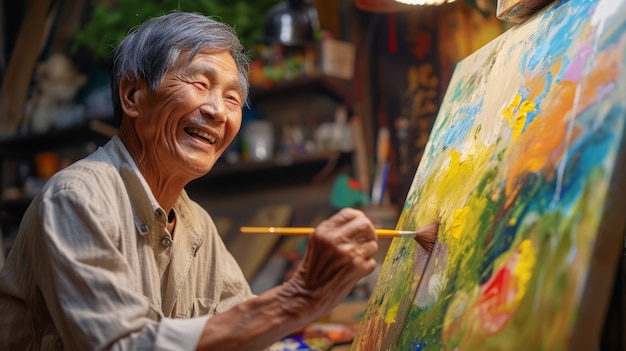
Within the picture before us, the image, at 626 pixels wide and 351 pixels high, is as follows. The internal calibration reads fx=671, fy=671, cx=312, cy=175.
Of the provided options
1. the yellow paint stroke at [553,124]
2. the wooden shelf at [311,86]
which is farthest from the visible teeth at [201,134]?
the wooden shelf at [311,86]

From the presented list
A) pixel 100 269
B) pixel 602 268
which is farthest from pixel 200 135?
pixel 602 268

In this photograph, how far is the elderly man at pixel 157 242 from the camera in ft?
3.65

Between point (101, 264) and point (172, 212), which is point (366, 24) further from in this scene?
point (101, 264)

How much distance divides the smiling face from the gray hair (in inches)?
0.8

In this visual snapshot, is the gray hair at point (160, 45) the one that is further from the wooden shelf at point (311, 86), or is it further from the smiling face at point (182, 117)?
the wooden shelf at point (311, 86)

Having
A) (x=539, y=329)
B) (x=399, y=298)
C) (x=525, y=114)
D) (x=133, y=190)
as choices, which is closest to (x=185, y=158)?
(x=133, y=190)

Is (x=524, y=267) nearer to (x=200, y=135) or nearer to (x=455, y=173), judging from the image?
(x=455, y=173)

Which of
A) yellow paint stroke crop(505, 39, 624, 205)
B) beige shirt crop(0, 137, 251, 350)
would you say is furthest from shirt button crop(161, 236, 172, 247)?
yellow paint stroke crop(505, 39, 624, 205)

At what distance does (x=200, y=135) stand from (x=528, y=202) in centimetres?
76

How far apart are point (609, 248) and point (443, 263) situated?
1.39 ft

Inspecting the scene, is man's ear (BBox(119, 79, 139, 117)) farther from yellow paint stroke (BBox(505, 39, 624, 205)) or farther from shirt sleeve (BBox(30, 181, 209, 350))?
yellow paint stroke (BBox(505, 39, 624, 205))

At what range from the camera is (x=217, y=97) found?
1.50 meters

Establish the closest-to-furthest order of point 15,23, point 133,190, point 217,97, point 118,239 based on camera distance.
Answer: point 118,239 < point 133,190 < point 217,97 < point 15,23

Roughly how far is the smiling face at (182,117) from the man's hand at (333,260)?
0.46 metres
